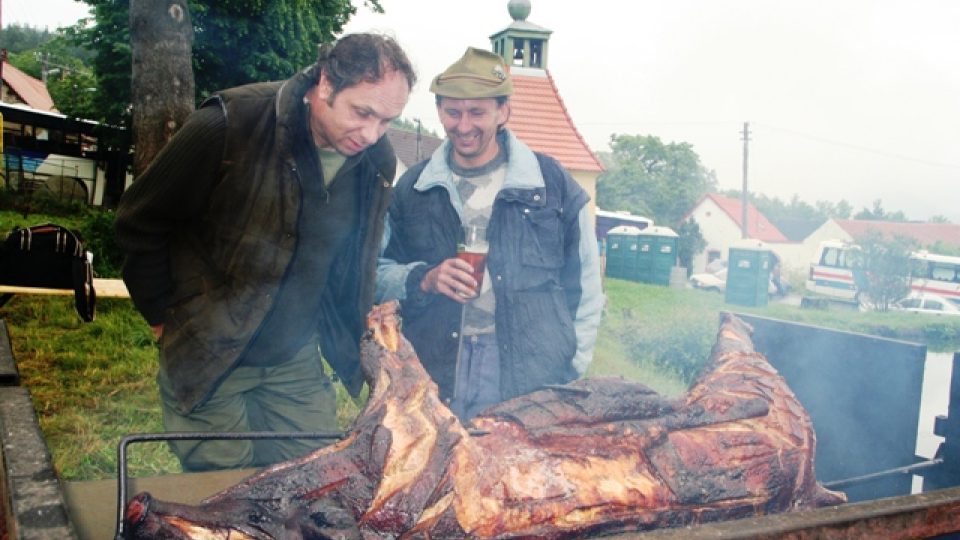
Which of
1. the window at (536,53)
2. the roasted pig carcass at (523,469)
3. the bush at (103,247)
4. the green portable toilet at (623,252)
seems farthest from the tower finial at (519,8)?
the green portable toilet at (623,252)

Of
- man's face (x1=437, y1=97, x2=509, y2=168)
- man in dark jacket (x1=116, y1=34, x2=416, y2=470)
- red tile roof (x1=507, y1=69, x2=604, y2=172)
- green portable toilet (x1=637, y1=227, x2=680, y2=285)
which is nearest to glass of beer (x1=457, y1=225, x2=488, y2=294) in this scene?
man in dark jacket (x1=116, y1=34, x2=416, y2=470)

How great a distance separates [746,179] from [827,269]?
20.8ft

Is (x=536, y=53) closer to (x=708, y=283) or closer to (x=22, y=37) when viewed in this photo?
(x=708, y=283)

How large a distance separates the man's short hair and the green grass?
200cm

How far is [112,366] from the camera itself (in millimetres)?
5688

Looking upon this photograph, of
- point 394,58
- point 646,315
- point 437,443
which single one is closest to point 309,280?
point 394,58

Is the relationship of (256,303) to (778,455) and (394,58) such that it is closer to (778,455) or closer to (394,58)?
(394,58)

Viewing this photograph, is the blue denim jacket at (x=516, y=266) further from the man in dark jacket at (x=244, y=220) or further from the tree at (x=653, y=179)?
the tree at (x=653, y=179)

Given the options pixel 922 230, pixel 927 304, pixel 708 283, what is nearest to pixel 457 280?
pixel 927 304

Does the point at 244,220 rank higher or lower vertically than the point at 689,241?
lower

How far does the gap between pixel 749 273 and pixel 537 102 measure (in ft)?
27.9

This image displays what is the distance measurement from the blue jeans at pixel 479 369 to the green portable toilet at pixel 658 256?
60.0 ft

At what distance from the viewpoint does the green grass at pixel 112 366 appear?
410 cm

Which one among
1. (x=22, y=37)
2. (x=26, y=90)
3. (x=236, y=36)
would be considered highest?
(x=22, y=37)
